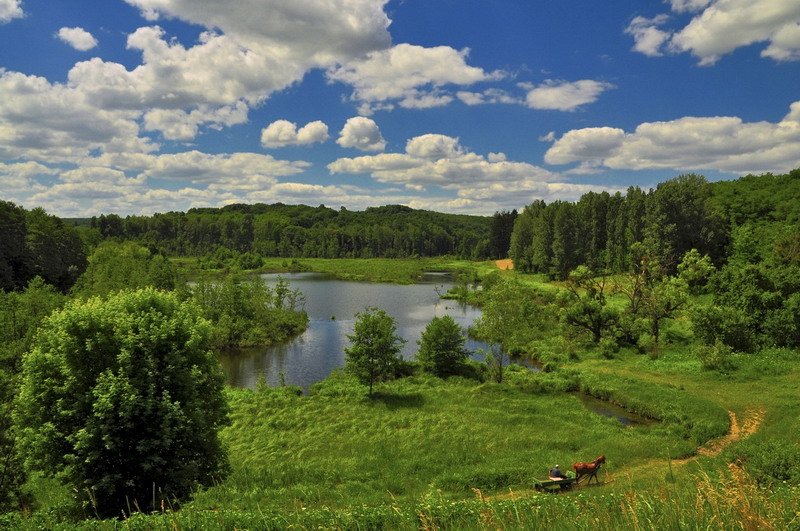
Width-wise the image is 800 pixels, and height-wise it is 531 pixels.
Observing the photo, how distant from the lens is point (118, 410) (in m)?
15.6

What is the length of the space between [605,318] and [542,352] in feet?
24.1

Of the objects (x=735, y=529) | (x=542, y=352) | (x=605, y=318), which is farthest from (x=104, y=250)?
(x=735, y=529)

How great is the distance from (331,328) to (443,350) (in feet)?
91.5

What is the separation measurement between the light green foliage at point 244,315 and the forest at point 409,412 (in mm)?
290

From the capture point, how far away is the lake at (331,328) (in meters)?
44.5

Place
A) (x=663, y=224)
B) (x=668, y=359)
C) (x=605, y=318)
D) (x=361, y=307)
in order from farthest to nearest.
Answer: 1. (x=361, y=307)
2. (x=663, y=224)
3. (x=605, y=318)
4. (x=668, y=359)

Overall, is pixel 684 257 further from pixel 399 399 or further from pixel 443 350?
pixel 399 399

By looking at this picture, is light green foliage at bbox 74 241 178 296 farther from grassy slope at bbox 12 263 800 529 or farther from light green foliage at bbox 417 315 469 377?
light green foliage at bbox 417 315 469 377

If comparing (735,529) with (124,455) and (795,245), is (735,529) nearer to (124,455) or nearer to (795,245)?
(124,455)

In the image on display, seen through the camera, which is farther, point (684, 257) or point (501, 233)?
point (501, 233)

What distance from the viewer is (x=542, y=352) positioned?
46125 mm

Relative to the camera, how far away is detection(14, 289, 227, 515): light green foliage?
15.5m

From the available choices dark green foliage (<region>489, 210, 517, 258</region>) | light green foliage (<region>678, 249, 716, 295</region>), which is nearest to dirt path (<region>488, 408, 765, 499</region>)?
light green foliage (<region>678, 249, 716, 295</region>)

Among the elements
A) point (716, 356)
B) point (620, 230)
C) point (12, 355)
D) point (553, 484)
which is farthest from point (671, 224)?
point (12, 355)
